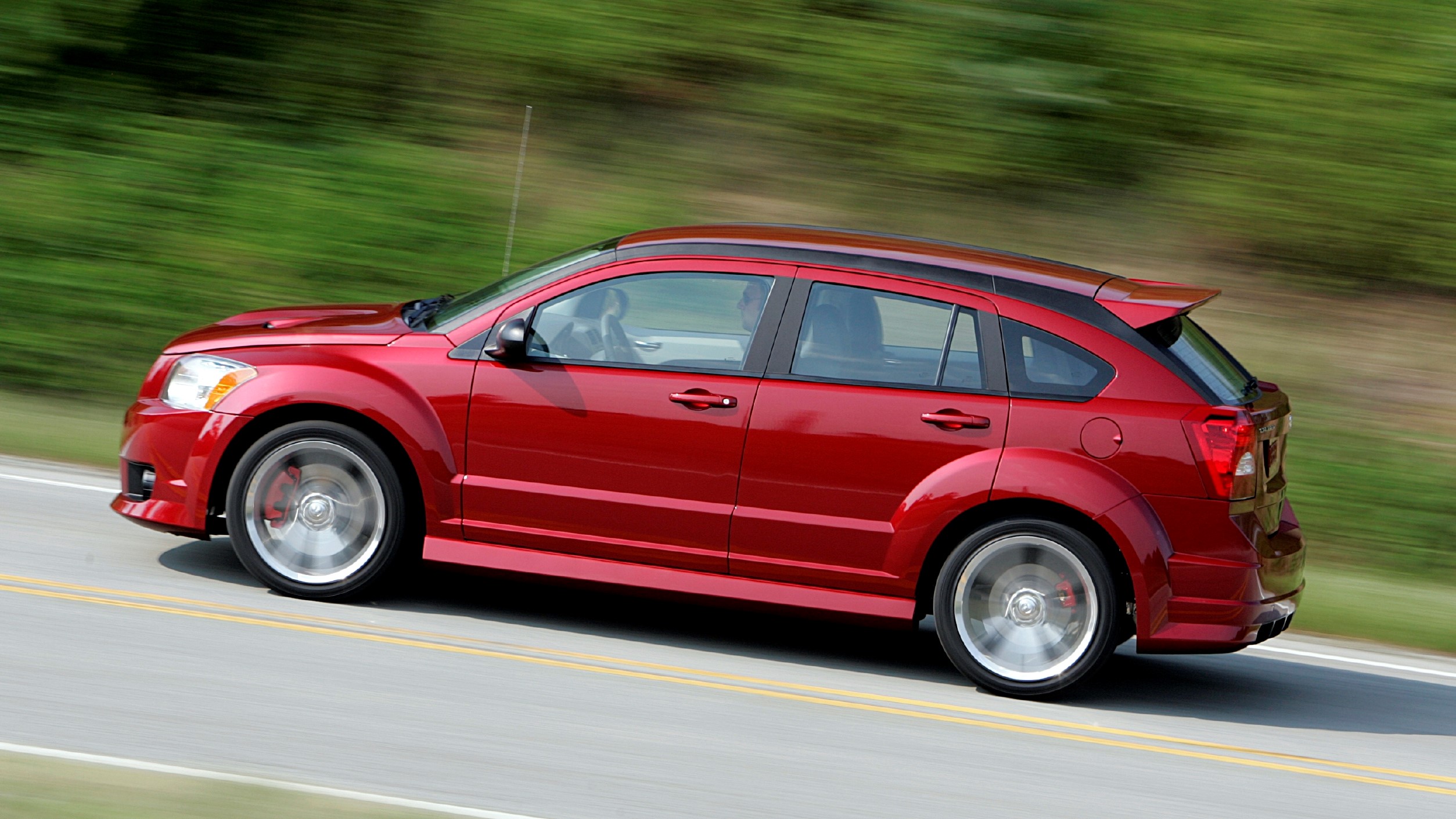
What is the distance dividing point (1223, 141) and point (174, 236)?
8.88 meters

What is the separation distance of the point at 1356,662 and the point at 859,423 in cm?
313

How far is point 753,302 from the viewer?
6.08 m

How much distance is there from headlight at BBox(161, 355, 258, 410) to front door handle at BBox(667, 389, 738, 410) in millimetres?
1896

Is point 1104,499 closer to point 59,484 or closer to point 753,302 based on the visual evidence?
point 753,302

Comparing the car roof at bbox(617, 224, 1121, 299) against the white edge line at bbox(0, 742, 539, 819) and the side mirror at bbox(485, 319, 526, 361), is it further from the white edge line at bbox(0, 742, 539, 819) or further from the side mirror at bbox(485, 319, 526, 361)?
the white edge line at bbox(0, 742, 539, 819)

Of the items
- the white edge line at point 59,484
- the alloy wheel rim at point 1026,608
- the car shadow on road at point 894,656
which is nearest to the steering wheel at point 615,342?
the car shadow on road at point 894,656

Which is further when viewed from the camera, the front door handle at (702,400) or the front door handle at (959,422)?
the front door handle at (702,400)

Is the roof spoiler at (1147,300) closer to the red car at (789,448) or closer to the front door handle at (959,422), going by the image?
the red car at (789,448)

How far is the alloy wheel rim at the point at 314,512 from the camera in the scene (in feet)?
20.3

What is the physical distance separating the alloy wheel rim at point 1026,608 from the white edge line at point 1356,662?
1606 millimetres

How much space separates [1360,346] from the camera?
1092 cm

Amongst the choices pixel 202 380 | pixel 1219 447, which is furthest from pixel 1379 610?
pixel 202 380

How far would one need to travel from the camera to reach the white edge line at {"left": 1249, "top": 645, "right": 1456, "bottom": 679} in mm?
7027

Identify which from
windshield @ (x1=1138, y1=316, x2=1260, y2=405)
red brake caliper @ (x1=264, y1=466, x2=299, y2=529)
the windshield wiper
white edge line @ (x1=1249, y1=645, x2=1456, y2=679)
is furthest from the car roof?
white edge line @ (x1=1249, y1=645, x2=1456, y2=679)
